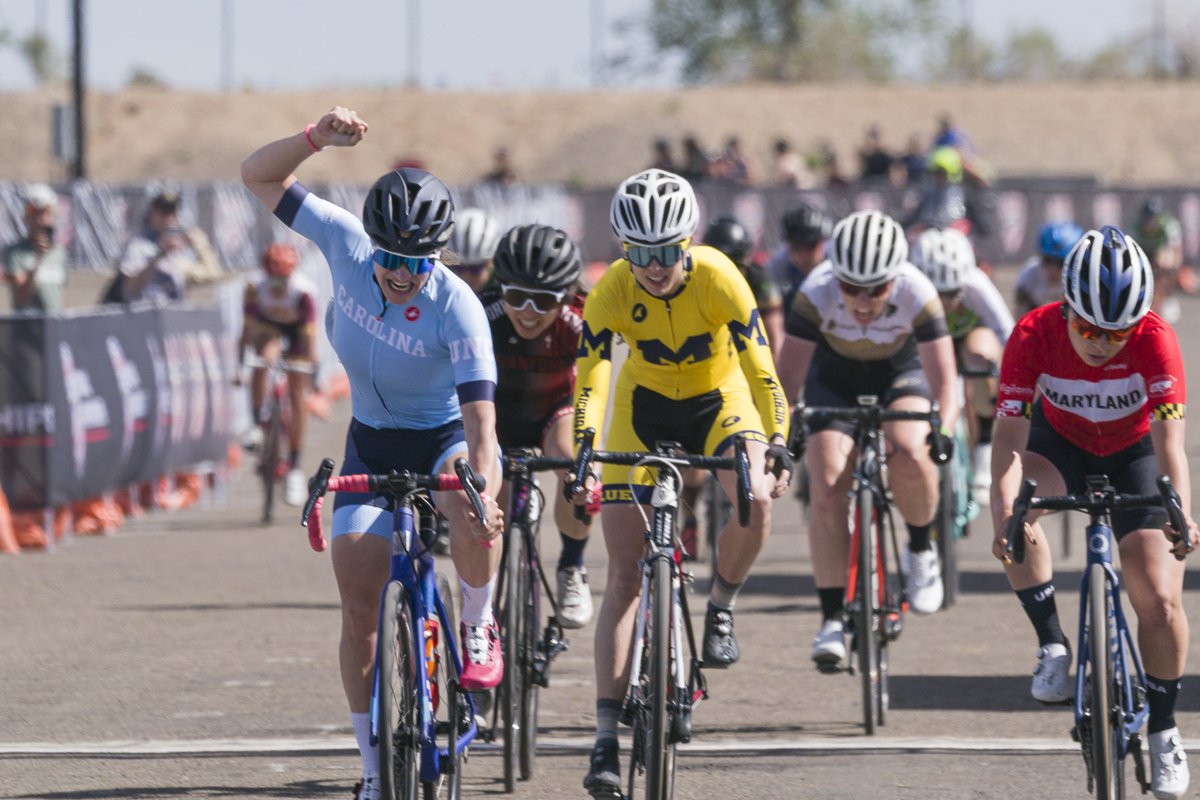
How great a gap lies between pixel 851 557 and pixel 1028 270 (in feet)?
15.6

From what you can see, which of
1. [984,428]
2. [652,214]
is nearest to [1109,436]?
[652,214]

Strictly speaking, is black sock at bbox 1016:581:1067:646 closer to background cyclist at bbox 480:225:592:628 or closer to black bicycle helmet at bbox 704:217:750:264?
background cyclist at bbox 480:225:592:628

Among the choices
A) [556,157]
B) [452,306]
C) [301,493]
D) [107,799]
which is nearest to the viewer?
[452,306]

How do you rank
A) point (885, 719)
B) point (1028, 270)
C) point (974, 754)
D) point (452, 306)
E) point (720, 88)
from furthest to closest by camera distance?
point (720, 88) < point (1028, 270) < point (885, 719) < point (974, 754) < point (452, 306)

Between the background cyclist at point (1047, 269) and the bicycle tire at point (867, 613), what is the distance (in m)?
3.38

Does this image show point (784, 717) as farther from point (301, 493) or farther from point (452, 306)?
point (301, 493)

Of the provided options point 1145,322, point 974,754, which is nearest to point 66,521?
point 974,754

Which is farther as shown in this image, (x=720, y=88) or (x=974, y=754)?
(x=720, y=88)

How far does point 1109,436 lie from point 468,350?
217 centimetres

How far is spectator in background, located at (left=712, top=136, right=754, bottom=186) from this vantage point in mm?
37125

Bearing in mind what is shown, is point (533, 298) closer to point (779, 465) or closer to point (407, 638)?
point (779, 465)

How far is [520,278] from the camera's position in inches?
314

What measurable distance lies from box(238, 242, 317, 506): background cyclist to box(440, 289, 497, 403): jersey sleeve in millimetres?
8944

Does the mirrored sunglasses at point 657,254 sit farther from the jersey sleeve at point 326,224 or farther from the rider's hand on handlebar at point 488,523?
the rider's hand on handlebar at point 488,523
